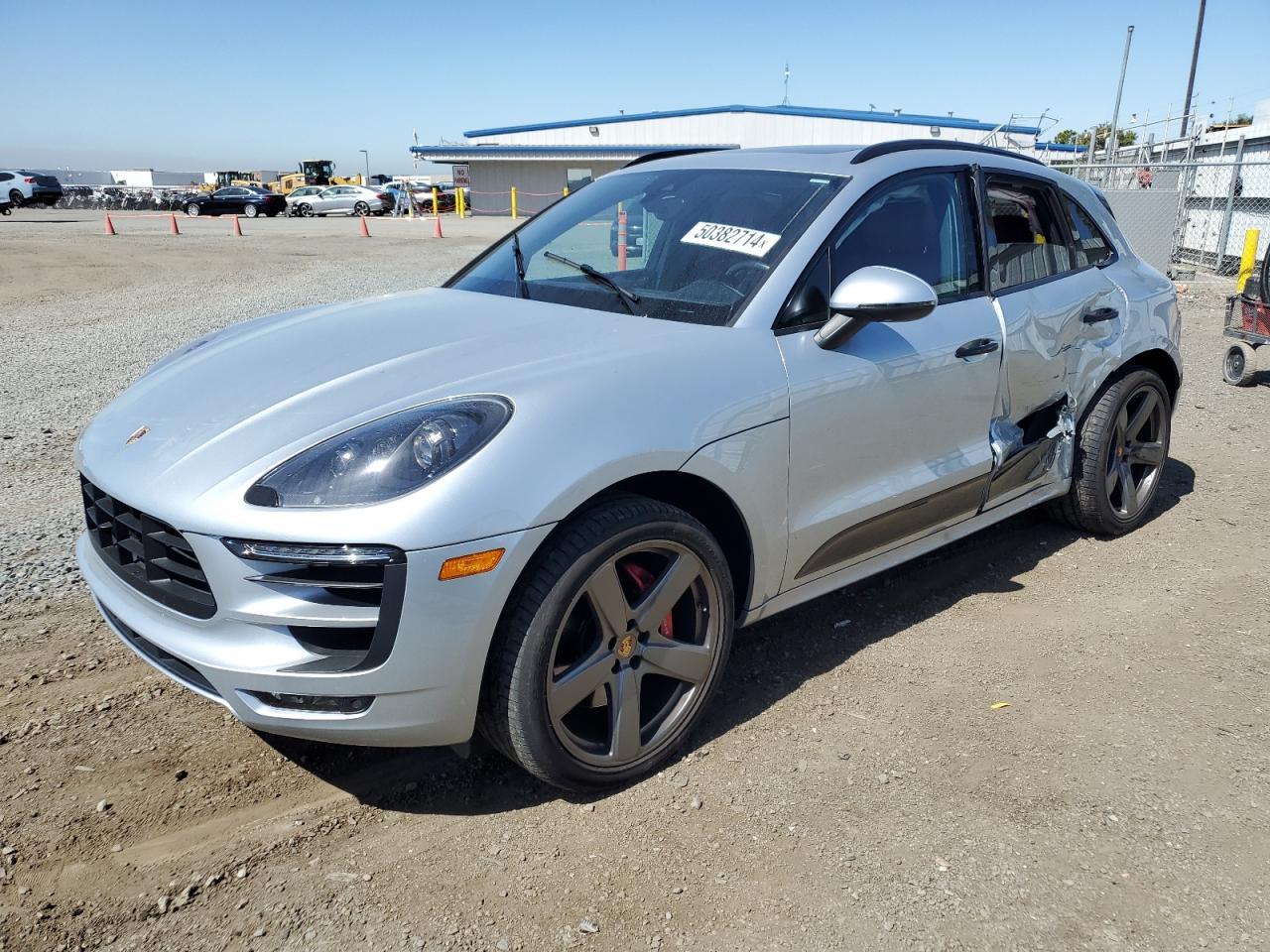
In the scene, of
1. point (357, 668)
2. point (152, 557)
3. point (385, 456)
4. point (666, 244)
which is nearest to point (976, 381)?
point (666, 244)

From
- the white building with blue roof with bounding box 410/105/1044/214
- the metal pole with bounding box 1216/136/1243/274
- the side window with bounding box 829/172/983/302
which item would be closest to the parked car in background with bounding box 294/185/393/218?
the white building with blue roof with bounding box 410/105/1044/214

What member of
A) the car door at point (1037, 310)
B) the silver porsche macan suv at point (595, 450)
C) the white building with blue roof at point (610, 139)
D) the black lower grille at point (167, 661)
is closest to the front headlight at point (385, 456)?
the silver porsche macan suv at point (595, 450)

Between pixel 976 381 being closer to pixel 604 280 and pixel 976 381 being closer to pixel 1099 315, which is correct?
pixel 1099 315

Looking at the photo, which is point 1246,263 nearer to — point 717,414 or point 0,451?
point 717,414

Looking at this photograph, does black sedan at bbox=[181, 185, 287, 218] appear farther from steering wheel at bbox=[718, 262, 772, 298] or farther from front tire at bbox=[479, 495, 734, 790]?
front tire at bbox=[479, 495, 734, 790]

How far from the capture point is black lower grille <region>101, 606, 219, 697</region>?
2.37 meters

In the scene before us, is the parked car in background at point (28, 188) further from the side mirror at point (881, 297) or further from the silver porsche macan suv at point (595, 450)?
the side mirror at point (881, 297)

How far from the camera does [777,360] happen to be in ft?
9.31

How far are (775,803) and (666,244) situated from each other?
188 cm

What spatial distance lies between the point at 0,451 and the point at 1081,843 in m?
5.99

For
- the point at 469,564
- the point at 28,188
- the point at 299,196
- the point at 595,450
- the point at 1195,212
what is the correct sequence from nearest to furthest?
the point at 469,564, the point at 595,450, the point at 1195,212, the point at 28,188, the point at 299,196

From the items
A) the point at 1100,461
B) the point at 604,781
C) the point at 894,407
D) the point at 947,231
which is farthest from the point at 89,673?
the point at 1100,461

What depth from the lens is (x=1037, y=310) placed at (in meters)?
3.78

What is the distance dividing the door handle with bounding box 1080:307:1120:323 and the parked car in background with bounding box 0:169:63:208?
41.6 m
